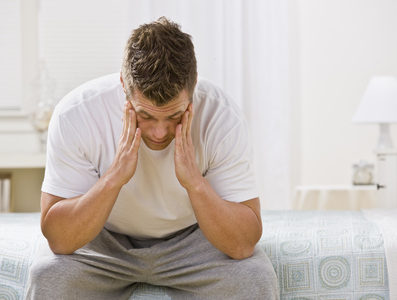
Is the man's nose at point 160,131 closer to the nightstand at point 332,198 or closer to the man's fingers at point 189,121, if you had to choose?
the man's fingers at point 189,121

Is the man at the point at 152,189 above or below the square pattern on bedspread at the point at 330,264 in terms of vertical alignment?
above

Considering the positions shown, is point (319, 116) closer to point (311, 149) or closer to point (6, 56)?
point (311, 149)

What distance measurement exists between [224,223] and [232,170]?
159mm

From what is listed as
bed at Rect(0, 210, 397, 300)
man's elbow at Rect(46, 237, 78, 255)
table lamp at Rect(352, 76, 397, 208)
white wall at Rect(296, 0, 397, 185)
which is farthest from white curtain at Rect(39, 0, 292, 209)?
man's elbow at Rect(46, 237, 78, 255)

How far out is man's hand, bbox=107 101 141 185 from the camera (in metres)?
1.51

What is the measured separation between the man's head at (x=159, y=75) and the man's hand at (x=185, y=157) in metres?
0.02

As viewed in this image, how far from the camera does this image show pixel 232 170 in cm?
161

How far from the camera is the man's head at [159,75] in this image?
1414 millimetres

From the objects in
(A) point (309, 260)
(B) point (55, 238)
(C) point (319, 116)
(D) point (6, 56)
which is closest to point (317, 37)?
(C) point (319, 116)

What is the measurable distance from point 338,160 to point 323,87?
441 millimetres

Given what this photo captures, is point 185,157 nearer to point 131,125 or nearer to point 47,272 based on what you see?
point 131,125

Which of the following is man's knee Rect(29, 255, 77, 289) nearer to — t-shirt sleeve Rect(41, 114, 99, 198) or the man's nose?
t-shirt sleeve Rect(41, 114, 99, 198)

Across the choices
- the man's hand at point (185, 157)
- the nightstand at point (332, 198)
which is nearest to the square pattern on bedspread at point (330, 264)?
the man's hand at point (185, 157)

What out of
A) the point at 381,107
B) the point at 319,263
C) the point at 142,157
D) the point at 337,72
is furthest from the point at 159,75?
the point at 337,72
